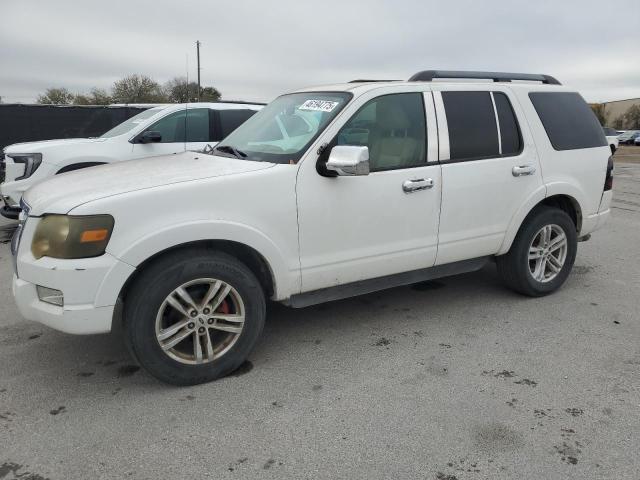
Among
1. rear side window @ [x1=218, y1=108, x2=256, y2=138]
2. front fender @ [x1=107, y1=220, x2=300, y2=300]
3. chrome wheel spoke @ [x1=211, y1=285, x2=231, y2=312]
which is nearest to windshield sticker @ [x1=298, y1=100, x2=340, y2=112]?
front fender @ [x1=107, y1=220, x2=300, y2=300]

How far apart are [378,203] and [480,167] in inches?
39.4

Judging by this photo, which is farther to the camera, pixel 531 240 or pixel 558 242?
pixel 558 242

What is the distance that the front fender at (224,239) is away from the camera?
298cm

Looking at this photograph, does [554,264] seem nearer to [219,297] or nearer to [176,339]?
[219,297]

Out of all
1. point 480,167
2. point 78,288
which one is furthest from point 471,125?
point 78,288

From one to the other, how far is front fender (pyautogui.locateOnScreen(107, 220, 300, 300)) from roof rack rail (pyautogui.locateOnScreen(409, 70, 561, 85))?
179cm

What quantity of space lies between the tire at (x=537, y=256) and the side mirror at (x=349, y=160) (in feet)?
6.17

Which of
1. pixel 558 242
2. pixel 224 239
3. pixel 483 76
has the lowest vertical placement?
pixel 558 242

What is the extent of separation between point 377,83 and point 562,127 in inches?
70.8

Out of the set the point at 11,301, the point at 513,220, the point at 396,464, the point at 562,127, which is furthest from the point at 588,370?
the point at 11,301

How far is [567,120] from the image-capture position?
15.5 ft

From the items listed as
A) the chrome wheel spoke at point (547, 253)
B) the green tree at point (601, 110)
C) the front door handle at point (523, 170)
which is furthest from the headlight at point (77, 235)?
the green tree at point (601, 110)

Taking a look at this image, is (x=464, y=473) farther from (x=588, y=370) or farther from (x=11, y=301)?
(x=11, y=301)

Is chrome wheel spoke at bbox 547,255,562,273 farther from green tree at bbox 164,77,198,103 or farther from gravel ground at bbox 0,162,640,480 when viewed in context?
green tree at bbox 164,77,198,103
